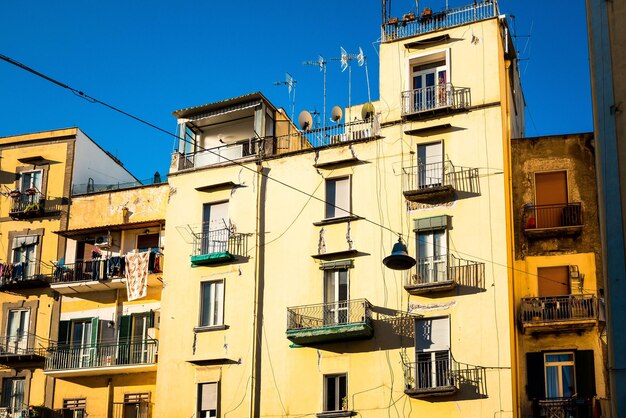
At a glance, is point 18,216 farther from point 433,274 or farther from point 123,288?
point 433,274

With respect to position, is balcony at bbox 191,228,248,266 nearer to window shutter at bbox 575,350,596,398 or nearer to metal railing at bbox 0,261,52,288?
metal railing at bbox 0,261,52,288

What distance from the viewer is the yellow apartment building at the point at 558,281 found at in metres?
32.5

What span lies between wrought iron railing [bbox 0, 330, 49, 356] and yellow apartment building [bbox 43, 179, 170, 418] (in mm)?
629

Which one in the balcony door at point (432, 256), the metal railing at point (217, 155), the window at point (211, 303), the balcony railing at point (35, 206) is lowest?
the window at point (211, 303)

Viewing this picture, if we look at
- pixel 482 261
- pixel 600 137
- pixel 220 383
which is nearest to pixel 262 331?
pixel 220 383

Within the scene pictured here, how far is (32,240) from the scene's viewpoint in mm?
43281

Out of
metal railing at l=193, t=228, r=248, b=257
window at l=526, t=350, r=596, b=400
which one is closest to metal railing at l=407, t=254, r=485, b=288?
window at l=526, t=350, r=596, b=400

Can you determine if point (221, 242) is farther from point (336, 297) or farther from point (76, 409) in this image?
point (76, 409)

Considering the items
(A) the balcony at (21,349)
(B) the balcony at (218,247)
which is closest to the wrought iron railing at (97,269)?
(B) the balcony at (218,247)

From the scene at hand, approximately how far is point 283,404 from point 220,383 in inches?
104

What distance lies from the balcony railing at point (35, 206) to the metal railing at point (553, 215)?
1988cm

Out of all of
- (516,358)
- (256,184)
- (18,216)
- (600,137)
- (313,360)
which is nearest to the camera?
(600,137)

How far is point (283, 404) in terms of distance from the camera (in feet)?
116

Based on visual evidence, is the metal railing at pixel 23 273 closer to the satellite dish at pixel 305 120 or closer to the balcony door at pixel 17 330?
the balcony door at pixel 17 330
